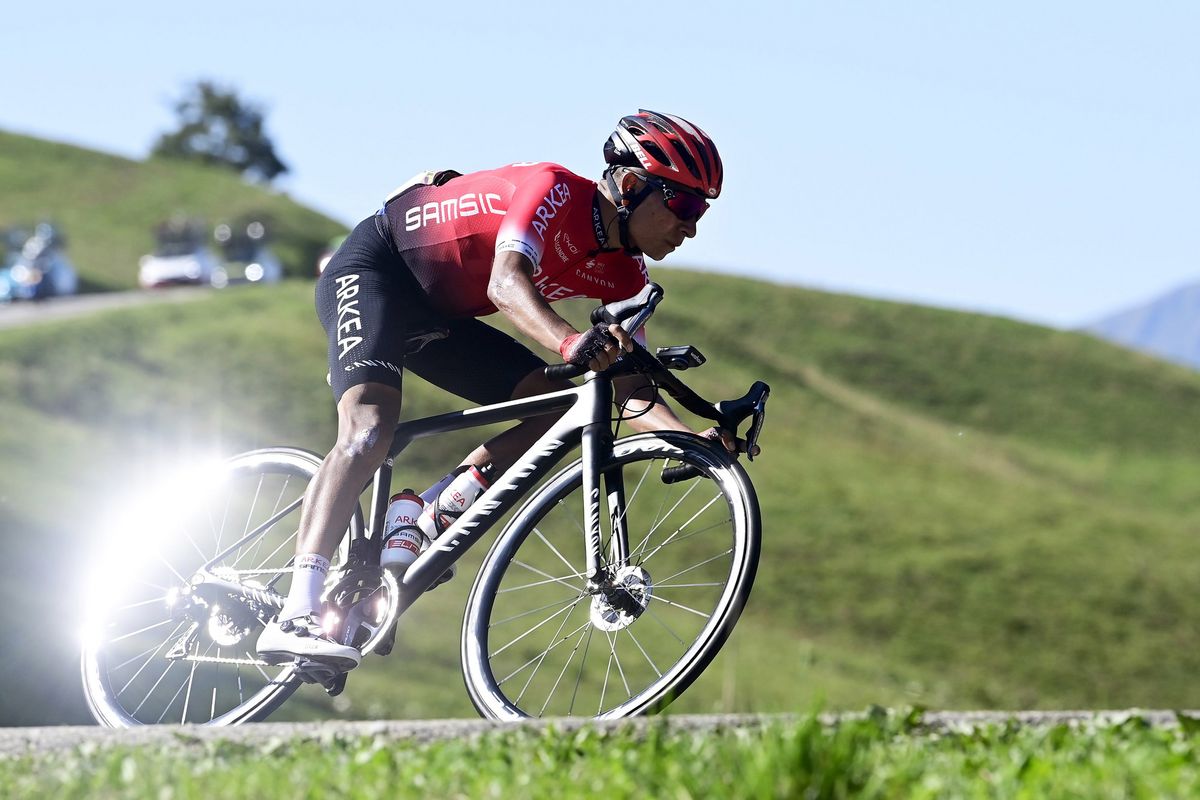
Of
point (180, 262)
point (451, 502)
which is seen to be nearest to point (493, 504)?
point (451, 502)

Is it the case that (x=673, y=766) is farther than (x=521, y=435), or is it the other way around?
(x=521, y=435)

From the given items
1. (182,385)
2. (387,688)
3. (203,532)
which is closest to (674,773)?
(203,532)

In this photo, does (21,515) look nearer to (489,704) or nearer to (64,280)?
(489,704)

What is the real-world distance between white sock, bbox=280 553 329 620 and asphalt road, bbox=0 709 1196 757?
89 centimetres

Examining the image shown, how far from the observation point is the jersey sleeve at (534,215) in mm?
5625

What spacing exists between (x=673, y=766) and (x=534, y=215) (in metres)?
2.63

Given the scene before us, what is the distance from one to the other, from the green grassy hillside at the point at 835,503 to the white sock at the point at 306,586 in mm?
8864

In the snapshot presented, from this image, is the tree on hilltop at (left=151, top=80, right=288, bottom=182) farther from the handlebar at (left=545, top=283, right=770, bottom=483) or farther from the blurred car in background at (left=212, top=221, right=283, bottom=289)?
the handlebar at (left=545, top=283, right=770, bottom=483)

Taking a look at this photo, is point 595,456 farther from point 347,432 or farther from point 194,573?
point 194,573

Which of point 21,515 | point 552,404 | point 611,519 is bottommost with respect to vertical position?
point 611,519

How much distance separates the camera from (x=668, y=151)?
570cm

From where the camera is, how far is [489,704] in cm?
549

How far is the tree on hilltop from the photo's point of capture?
391 ft

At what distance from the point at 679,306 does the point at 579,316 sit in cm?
1785
